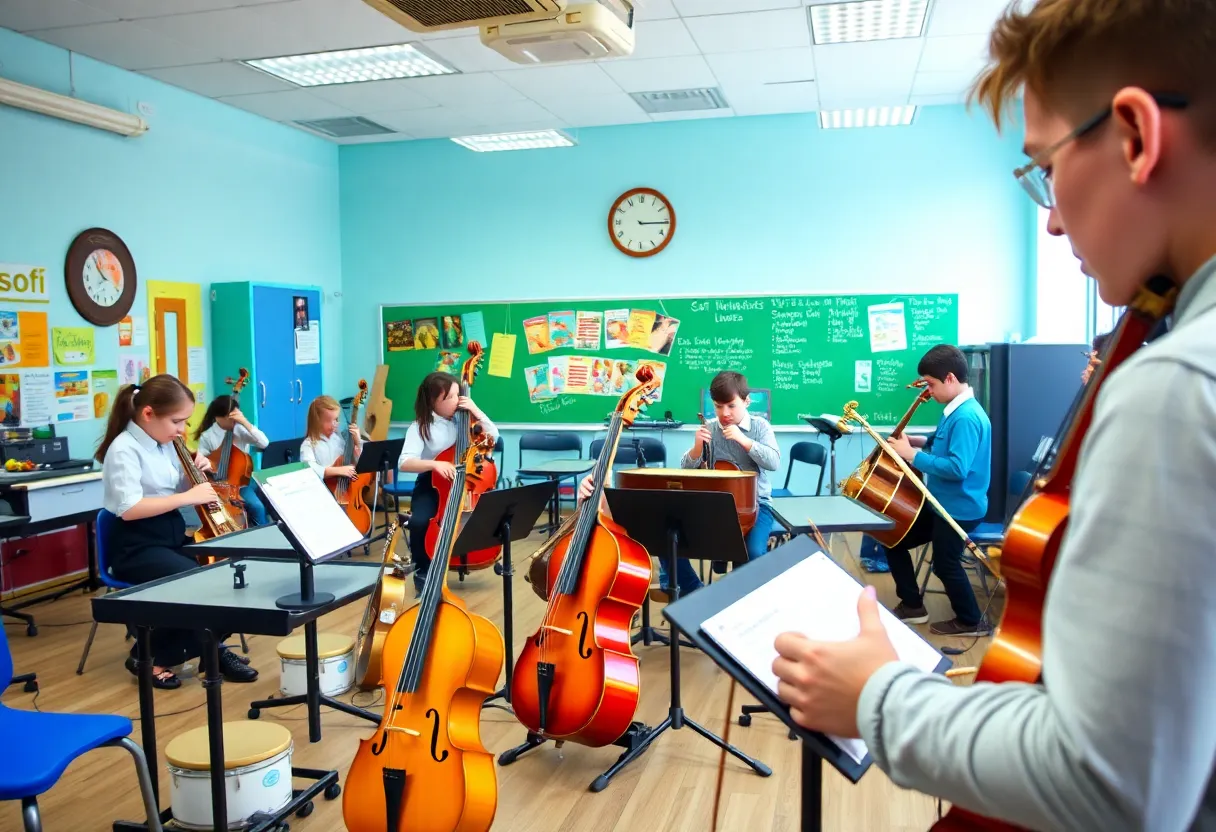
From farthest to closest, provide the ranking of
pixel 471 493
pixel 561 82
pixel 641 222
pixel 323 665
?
pixel 641 222, pixel 561 82, pixel 471 493, pixel 323 665

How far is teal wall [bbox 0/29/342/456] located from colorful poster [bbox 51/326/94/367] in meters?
0.05

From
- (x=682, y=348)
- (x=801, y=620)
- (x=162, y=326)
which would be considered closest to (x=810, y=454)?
(x=682, y=348)

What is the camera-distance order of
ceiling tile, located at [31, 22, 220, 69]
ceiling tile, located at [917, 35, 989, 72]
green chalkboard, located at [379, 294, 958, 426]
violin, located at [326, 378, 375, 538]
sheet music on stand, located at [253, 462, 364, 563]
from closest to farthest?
sheet music on stand, located at [253, 462, 364, 563] → ceiling tile, located at [31, 22, 220, 69] → ceiling tile, located at [917, 35, 989, 72] → violin, located at [326, 378, 375, 538] → green chalkboard, located at [379, 294, 958, 426]

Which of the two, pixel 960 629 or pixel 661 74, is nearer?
pixel 960 629

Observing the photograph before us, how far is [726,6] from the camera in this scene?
195 inches

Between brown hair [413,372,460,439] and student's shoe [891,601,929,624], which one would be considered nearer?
student's shoe [891,601,929,624]

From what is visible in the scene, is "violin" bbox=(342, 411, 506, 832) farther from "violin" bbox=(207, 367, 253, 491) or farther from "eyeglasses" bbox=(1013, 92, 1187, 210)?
"violin" bbox=(207, 367, 253, 491)

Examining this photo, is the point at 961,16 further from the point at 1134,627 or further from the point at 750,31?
the point at 1134,627

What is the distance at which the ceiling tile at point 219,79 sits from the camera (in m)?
6.13

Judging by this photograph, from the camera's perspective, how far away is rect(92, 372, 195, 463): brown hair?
4000 millimetres

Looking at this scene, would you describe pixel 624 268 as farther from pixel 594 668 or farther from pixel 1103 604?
pixel 1103 604

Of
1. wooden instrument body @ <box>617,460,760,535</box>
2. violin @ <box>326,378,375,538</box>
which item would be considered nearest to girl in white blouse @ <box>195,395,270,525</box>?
violin @ <box>326,378,375,538</box>

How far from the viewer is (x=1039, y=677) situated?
2.63 ft

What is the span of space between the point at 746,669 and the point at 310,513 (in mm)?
1921
